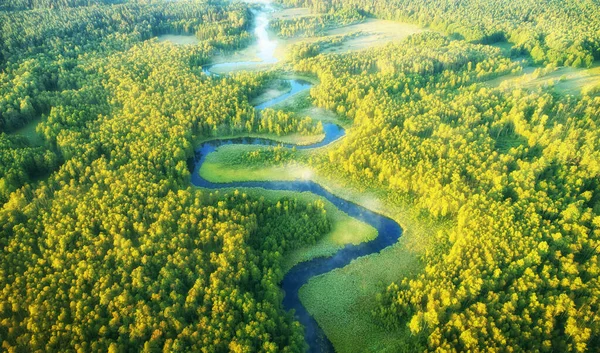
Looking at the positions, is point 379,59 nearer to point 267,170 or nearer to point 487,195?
point 267,170

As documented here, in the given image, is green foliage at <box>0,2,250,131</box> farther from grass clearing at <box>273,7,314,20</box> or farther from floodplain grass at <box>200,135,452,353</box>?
floodplain grass at <box>200,135,452,353</box>

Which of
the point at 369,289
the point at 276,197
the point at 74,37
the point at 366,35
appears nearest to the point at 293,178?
the point at 276,197

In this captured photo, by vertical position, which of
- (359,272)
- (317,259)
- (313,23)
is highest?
(313,23)

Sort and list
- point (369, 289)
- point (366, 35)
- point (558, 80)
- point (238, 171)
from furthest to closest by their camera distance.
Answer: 1. point (366, 35)
2. point (558, 80)
3. point (238, 171)
4. point (369, 289)

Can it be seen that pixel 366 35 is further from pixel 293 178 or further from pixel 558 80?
pixel 293 178

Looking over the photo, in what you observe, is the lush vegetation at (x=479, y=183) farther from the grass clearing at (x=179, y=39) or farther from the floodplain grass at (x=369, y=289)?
the grass clearing at (x=179, y=39)

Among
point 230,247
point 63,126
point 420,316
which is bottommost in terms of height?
point 420,316

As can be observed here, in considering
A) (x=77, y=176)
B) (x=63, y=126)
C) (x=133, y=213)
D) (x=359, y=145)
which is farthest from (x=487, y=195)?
(x=63, y=126)
